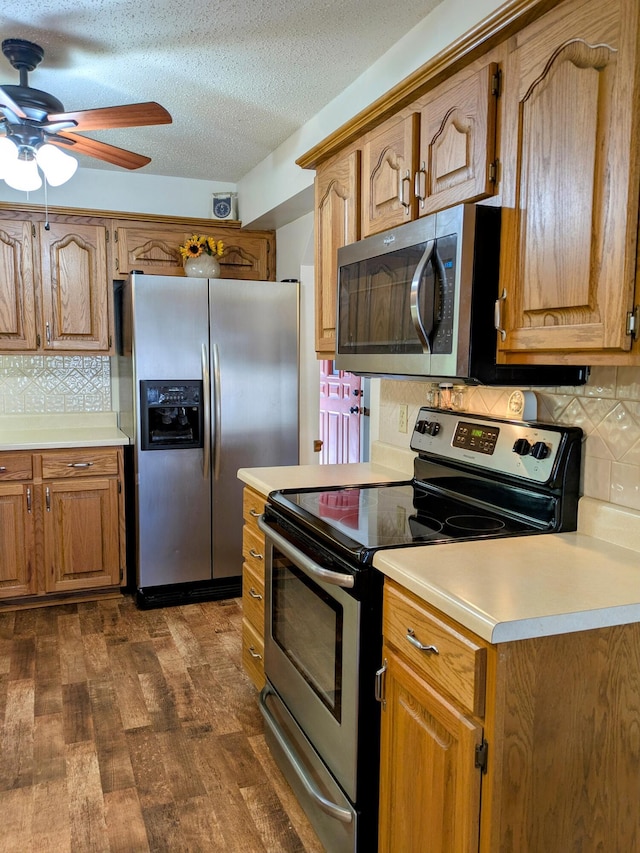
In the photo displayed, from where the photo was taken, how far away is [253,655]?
A: 2564 mm

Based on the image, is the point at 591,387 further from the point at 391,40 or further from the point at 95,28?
the point at 95,28

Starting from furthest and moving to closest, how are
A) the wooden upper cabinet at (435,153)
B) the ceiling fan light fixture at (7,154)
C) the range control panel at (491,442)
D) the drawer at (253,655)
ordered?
the drawer at (253,655)
the ceiling fan light fixture at (7,154)
the range control panel at (491,442)
the wooden upper cabinet at (435,153)

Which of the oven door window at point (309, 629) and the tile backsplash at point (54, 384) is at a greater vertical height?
the tile backsplash at point (54, 384)

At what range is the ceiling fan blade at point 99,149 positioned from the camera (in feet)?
8.28

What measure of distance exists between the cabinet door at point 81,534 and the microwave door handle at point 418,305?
2430mm

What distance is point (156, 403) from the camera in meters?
3.55

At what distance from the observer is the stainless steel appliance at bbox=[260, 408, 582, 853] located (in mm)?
1619

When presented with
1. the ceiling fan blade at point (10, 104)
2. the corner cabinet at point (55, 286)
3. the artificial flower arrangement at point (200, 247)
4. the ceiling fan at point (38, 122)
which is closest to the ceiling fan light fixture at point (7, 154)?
the ceiling fan at point (38, 122)

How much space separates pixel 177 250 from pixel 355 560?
10.0ft

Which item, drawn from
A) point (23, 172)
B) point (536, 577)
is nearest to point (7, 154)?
point (23, 172)

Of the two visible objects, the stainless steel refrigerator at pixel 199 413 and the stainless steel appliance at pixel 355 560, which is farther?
the stainless steel refrigerator at pixel 199 413

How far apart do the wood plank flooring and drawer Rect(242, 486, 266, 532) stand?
744mm

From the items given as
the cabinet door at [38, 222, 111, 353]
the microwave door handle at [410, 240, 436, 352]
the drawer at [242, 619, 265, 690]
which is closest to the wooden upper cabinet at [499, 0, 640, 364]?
the microwave door handle at [410, 240, 436, 352]

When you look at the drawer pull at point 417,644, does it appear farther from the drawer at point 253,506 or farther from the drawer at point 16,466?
the drawer at point 16,466
